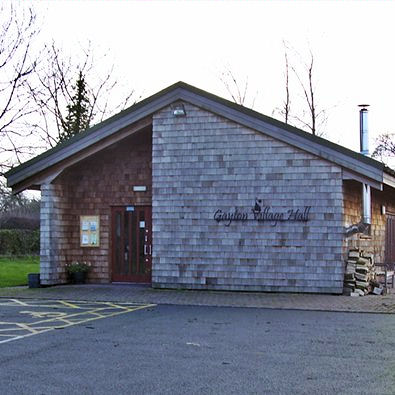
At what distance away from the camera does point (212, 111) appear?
16.3 m

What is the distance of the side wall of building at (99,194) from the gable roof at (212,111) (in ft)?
2.63

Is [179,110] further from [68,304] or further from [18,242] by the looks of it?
[18,242]

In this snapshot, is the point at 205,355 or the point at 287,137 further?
the point at 287,137

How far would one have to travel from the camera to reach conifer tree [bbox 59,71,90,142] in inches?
1401

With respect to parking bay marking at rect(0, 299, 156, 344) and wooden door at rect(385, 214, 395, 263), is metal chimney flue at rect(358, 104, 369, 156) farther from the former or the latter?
parking bay marking at rect(0, 299, 156, 344)

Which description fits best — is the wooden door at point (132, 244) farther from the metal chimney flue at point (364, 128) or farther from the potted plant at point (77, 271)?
the metal chimney flue at point (364, 128)

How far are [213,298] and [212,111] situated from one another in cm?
467

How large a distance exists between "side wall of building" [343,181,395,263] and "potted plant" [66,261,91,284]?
23.8 ft

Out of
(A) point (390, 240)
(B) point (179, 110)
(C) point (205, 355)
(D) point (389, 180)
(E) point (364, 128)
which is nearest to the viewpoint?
(C) point (205, 355)

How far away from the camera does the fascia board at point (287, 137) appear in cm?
1500

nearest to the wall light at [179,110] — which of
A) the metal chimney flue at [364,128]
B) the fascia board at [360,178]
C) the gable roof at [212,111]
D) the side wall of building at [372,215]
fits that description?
the gable roof at [212,111]

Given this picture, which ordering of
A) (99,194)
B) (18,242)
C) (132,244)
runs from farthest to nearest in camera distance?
1. (18,242)
2. (99,194)
3. (132,244)

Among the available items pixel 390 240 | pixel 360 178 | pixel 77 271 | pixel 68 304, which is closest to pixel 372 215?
pixel 390 240

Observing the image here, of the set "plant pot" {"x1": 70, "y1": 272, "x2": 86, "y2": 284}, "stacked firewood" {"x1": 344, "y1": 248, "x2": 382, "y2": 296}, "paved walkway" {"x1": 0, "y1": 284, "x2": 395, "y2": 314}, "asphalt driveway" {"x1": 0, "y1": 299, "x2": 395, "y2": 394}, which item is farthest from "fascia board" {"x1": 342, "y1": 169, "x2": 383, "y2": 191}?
"plant pot" {"x1": 70, "y1": 272, "x2": 86, "y2": 284}
